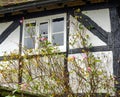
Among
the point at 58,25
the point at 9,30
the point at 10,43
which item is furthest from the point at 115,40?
the point at 9,30

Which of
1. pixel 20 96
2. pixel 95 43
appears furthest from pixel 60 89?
pixel 20 96

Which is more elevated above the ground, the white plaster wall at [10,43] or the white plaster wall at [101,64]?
the white plaster wall at [10,43]

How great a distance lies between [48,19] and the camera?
1019cm

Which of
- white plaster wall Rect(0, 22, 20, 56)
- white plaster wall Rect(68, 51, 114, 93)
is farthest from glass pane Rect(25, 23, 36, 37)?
white plaster wall Rect(68, 51, 114, 93)

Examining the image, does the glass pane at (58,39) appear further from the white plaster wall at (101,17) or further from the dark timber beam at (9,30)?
the dark timber beam at (9,30)

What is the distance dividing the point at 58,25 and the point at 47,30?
0.36 meters

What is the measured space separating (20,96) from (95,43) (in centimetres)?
525

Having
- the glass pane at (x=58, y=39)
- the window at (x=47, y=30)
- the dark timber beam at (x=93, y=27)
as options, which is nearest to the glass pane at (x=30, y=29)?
the window at (x=47, y=30)

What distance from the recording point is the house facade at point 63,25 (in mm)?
9023

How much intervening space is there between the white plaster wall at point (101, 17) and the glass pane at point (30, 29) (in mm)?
1685

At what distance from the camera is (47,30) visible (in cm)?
1012

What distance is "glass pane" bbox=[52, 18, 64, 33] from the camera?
9964 mm

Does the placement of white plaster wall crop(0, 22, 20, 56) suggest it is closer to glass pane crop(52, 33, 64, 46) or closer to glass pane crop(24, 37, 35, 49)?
glass pane crop(24, 37, 35, 49)

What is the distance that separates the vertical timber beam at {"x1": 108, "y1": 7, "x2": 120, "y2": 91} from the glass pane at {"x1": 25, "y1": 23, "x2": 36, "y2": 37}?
2.33 meters
